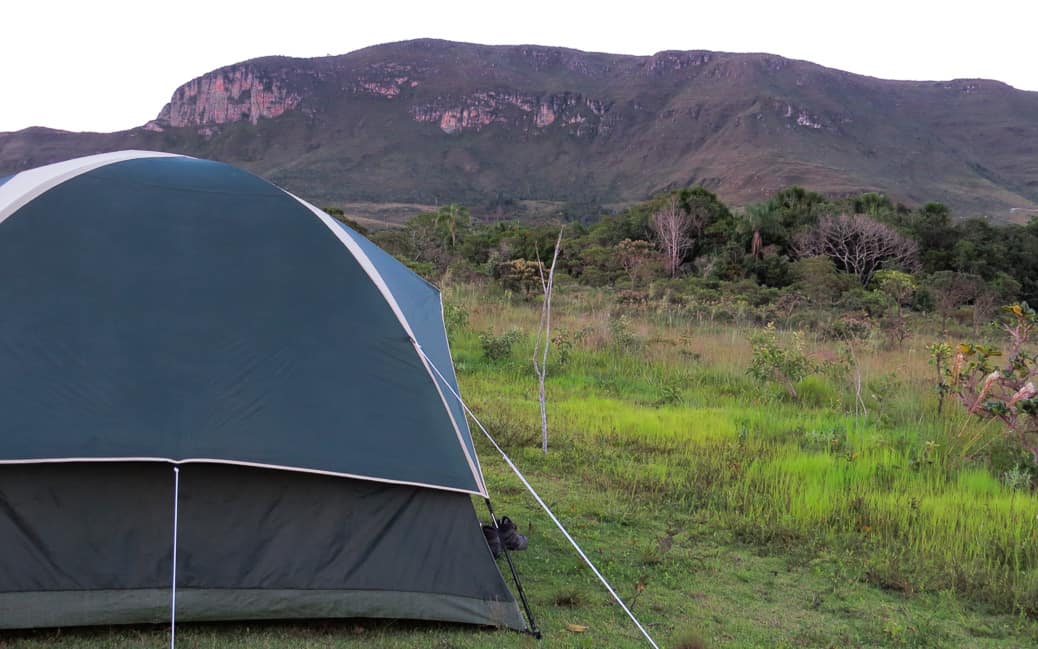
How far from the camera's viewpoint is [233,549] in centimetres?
378

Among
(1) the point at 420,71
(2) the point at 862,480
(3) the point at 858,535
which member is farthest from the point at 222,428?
(1) the point at 420,71

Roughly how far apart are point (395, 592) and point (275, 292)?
5.29 feet

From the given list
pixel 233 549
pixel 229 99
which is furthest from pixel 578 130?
pixel 233 549

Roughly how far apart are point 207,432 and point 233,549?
601mm

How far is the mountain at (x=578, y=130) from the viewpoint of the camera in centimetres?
11038

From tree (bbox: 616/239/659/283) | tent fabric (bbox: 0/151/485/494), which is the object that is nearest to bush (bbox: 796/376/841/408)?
tent fabric (bbox: 0/151/485/494)

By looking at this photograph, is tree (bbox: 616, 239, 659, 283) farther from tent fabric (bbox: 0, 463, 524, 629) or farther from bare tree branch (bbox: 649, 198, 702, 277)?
tent fabric (bbox: 0, 463, 524, 629)

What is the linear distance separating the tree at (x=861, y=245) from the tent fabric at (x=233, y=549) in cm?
2560

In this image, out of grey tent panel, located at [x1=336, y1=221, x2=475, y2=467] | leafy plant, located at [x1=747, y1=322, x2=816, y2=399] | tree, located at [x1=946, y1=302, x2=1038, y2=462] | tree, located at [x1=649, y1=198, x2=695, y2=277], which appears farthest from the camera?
tree, located at [x1=649, y1=198, x2=695, y2=277]

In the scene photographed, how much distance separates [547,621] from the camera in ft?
13.2

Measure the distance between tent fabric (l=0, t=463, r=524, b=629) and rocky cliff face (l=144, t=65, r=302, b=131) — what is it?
538ft

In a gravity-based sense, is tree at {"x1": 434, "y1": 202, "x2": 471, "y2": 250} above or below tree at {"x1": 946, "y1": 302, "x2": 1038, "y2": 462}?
above

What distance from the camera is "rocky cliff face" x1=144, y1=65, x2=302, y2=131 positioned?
6225 inches

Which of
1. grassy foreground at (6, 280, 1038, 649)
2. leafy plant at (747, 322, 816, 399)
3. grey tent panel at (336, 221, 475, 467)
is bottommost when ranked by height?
grassy foreground at (6, 280, 1038, 649)
